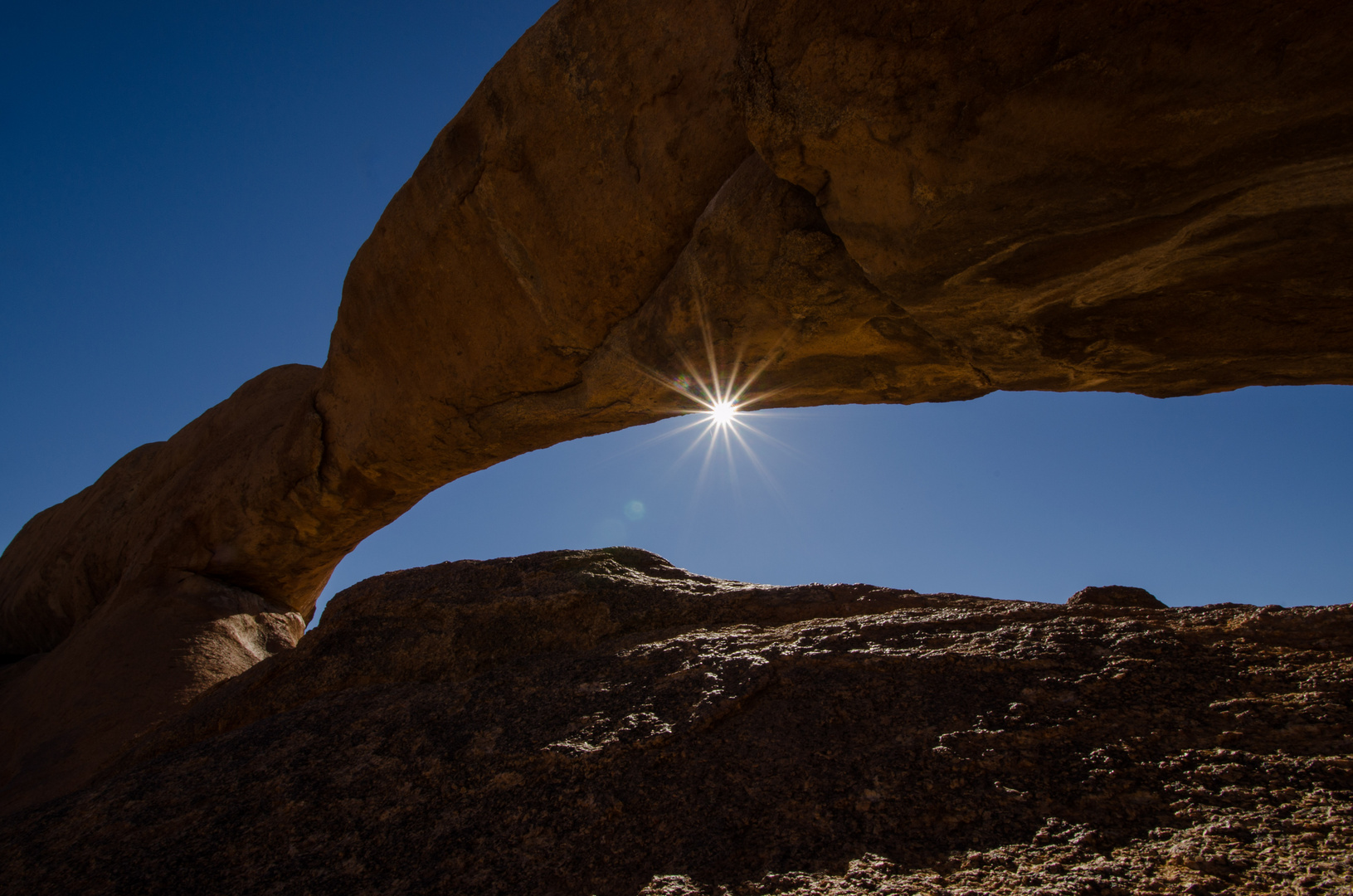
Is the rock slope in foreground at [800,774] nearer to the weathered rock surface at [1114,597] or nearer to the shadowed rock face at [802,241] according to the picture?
the weathered rock surface at [1114,597]

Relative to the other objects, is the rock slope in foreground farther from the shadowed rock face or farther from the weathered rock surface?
the shadowed rock face

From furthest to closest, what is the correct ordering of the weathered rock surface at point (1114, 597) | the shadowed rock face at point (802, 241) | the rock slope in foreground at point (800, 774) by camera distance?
the weathered rock surface at point (1114, 597) < the shadowed rock face at point (802, 241) < the rock slope in foreground at point (800, 774)

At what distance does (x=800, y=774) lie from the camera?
1.77 meters

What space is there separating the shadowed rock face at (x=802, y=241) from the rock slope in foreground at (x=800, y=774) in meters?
1.10

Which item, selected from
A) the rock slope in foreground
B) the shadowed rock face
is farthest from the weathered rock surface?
the shadowed rock face

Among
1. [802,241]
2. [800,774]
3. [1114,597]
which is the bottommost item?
[800,774]

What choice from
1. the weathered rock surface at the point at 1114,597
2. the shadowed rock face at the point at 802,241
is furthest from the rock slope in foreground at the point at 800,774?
the shadowed rock face at the point at 802,241

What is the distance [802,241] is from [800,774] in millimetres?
1845

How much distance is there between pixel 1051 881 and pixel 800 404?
2863mm

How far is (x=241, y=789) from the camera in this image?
2.17 m

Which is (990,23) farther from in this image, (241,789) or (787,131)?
(241,789)

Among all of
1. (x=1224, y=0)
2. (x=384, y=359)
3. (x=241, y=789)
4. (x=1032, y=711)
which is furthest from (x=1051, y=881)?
(x=384, y=359)

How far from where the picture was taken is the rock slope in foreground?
1369 millimetres

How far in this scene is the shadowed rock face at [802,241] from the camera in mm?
1609
